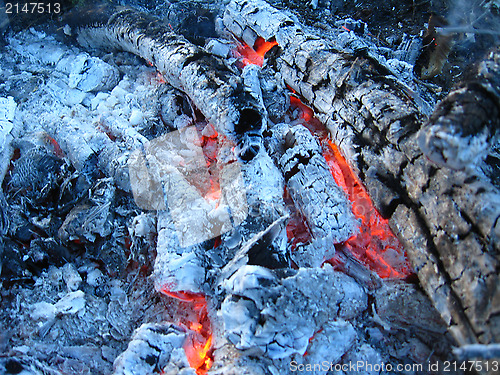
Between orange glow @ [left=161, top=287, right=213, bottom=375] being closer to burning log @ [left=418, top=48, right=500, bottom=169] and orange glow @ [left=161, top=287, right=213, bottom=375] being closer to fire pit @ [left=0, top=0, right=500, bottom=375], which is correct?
fire pit @ [left=0, top=0, right=500, bottom=375]

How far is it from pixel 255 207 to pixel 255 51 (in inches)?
76.5

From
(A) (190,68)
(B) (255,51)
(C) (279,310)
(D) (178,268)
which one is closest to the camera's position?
(C) (279,310)

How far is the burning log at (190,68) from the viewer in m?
2.08

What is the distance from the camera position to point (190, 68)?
2420 mm

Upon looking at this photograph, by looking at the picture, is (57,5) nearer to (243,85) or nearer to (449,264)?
(243,85)

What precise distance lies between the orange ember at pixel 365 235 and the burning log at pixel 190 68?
0.62m

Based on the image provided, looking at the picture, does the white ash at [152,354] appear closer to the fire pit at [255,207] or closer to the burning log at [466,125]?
the fire pit at [255,207]

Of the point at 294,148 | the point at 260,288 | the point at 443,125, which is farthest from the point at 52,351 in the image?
the point at 443,125

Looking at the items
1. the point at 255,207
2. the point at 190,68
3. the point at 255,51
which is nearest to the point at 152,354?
the point at 255,207

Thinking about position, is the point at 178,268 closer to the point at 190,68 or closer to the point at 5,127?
the point at 190,68

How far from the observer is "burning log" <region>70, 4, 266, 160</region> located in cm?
208

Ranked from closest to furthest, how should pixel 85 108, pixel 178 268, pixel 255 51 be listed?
pixel 178 268
pixel 85 108
pixel 255 51

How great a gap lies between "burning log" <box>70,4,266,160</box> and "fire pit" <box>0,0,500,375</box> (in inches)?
0.8

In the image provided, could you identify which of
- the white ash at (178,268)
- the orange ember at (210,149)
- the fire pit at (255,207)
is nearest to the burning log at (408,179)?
the fire pit at (255,207)
